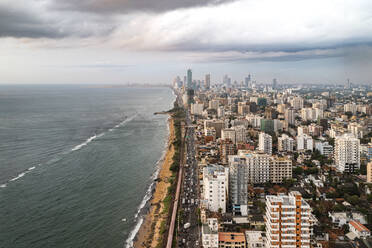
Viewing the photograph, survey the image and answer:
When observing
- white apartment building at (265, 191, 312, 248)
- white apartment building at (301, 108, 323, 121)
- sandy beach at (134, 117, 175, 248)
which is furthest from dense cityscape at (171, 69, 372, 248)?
white apartment building at (301, 108, 323, 121)

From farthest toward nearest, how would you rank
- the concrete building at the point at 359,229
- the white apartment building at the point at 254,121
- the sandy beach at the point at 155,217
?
the white apartment building at the point at 254,121 → the sandy beach at the point at 155,217 → the concrete building at the point at 359,229

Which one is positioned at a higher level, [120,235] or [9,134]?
[9,134]

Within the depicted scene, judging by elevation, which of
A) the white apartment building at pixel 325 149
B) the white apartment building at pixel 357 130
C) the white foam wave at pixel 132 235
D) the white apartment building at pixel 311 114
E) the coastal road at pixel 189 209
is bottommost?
the white foam wave at pixel 132 235

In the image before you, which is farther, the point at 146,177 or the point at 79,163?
the point at 79,163

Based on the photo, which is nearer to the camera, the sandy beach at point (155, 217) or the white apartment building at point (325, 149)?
the sandy beach at point (155, 217)

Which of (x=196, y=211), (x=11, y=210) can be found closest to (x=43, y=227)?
(x=11, y=210)

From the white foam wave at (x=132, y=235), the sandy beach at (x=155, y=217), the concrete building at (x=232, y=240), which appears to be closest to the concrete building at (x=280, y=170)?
the sandy beach at (x=155, y=217)

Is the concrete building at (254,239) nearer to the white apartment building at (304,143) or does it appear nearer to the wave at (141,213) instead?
the wave at (141,213)

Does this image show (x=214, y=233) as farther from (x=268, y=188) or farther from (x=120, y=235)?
(x=268, y=188)

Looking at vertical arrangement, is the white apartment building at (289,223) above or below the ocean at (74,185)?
above
